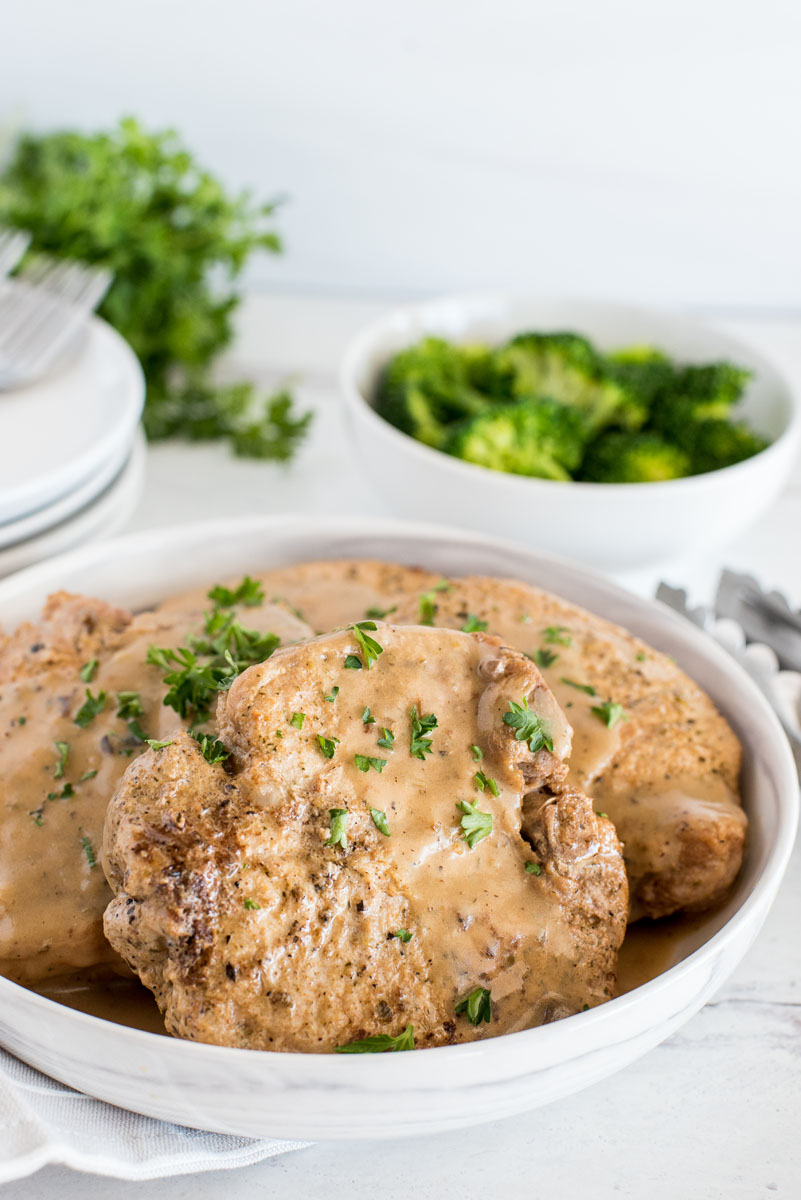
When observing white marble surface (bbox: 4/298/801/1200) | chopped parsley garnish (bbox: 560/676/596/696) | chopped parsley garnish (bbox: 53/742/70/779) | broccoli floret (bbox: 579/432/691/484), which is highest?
chopped parsley garnish (bbox: 560/676/596/696)

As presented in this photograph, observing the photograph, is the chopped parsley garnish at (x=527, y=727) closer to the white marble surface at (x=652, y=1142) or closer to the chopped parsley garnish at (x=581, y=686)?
the chopped parsley garnish at (x=581, y=686)

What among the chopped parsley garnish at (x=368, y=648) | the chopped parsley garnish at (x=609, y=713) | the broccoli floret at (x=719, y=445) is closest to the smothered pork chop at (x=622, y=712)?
the chopped parsley garnish at (x=609, y=713)

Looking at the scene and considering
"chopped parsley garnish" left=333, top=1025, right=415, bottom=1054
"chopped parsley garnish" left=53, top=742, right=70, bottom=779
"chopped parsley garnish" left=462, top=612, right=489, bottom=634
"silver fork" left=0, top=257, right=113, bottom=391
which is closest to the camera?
"chopped parsley garnish" left=333, top=1025, right=415, bottom=1054

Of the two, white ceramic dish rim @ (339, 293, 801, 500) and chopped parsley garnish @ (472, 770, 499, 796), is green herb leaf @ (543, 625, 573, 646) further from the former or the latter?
white ceramic dish rim @ (339, 293, 801, 500)

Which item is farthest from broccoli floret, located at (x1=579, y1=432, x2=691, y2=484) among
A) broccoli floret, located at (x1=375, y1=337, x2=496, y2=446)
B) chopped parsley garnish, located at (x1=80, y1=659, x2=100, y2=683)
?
chopped parsley garnish, located at (x1=80, y1=659, x2=100, y2=683)

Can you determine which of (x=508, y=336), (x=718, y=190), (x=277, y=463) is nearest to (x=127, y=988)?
(x=277, y=463)

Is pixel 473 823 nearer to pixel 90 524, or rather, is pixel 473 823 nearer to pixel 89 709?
pixel 89 709
